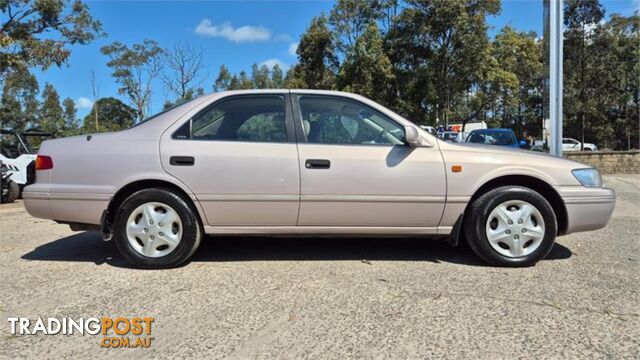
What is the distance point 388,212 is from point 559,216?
1.58 metres

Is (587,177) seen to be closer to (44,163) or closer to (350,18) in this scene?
(44,163)

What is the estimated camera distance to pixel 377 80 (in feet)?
A: 84.0

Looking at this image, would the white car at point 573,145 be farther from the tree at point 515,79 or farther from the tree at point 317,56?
the tree at point 317,56

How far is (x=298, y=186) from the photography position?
4.19 m

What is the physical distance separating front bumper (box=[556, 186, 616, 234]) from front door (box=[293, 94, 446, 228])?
1127mm

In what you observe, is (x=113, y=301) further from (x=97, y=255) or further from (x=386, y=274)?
(x=386, y=274)

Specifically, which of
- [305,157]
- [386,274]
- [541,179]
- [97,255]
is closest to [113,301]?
[97,255]

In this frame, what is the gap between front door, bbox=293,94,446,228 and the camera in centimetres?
418

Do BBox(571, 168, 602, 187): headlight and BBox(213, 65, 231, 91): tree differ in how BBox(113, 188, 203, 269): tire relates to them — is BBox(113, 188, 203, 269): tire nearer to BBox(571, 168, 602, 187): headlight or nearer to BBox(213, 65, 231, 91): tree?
BBox(571, 168, 602, 187): headlight

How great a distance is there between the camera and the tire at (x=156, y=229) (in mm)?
4215

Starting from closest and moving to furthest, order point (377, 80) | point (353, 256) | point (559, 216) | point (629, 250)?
point (559, 216), point (353, 256), point (629, 250), point (377, 80)

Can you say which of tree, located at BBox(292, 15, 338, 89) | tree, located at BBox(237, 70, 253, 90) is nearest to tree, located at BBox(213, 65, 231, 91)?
tree, located at BBox(237, 70, 253, 90)

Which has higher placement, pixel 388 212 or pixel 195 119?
pixel 195 119

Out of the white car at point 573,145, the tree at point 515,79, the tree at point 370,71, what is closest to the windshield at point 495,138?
the tree at point 515,79
